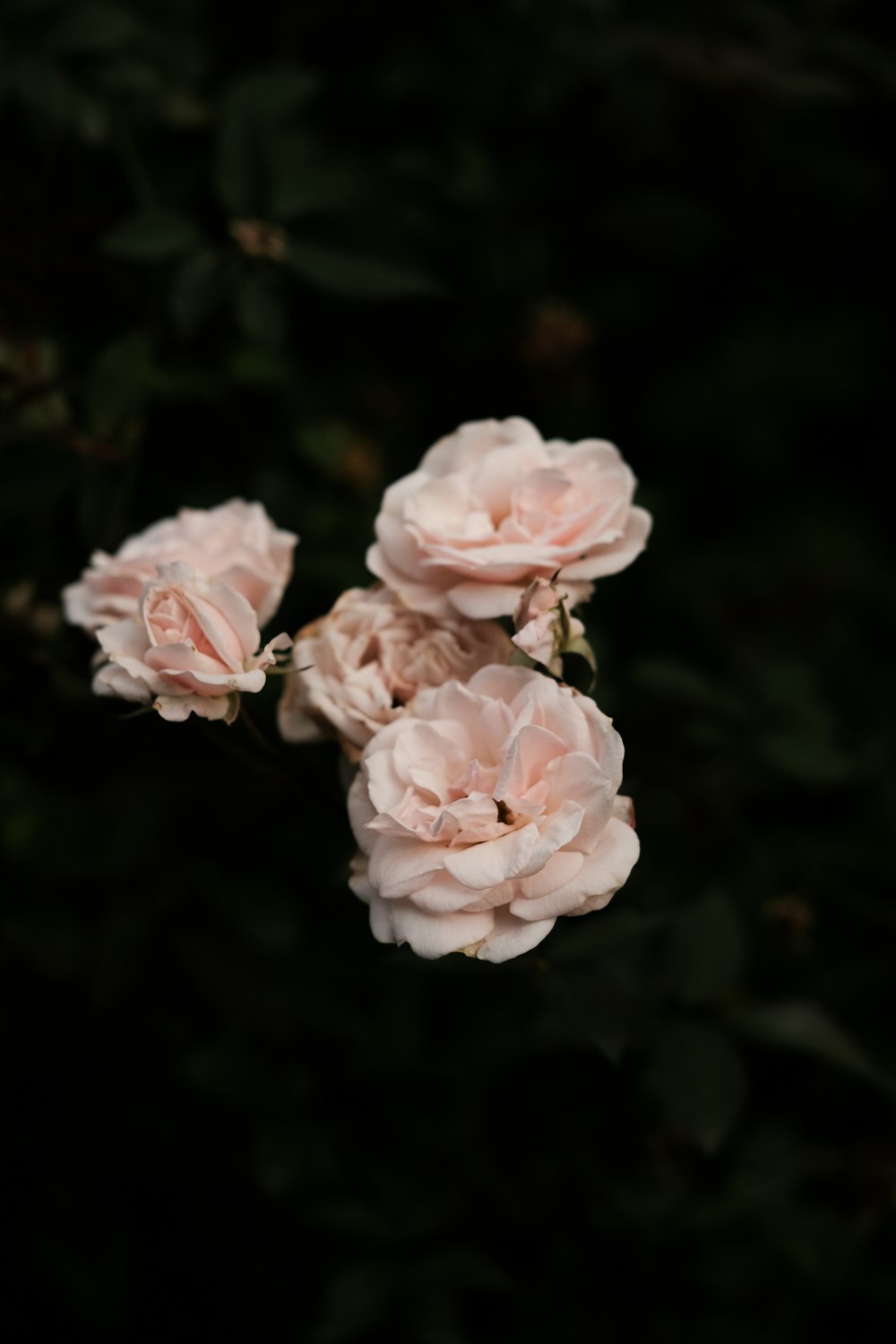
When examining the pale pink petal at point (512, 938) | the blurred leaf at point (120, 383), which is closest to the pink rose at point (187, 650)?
the pale pink petal at point (512, 938)

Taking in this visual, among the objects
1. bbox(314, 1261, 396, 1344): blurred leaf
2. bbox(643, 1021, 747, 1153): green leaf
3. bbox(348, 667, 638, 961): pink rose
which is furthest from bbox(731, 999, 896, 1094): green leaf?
bbox(348, 667, 638, 961): pink rose

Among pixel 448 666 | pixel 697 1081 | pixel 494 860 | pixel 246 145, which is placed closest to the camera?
pixel 494 860

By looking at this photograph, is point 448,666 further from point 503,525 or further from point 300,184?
point 300,184

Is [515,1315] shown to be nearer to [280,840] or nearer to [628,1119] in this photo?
[628,1119]

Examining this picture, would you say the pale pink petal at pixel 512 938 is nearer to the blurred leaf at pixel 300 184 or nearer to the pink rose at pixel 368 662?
the pink rose at pixel 368 662

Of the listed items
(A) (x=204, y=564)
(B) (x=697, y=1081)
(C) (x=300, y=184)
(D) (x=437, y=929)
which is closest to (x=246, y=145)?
(C) (x=300, y=184)
